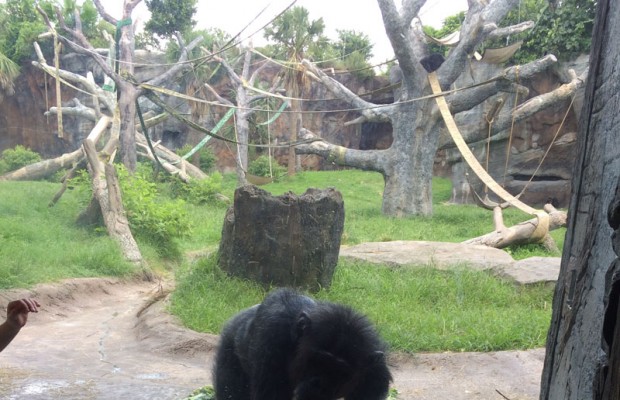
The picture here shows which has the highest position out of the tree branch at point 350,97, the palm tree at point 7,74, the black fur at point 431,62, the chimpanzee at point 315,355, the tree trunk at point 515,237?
the palm tree at point 7,74

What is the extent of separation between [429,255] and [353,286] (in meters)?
1.68

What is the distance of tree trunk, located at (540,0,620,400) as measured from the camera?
63.4 inches

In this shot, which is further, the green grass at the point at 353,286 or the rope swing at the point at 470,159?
the rope swing at the point at 470,159

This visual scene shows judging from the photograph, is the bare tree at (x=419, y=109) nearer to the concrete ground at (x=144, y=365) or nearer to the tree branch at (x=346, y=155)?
the tree branch at (x=346, y=155)

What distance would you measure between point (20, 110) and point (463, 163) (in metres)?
18.1

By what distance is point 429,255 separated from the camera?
842 cm

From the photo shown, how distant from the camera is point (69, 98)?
86.6 feet

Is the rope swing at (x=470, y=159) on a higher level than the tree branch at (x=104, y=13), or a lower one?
lower

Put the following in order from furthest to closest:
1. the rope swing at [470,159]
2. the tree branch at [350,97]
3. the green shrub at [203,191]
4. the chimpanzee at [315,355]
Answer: the tree branch at [350,97] → the green shrub at [203,191] → the rope swing at [470,159] → the chimpanzee at [315,355]

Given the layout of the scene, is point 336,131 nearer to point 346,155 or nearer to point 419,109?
point 346,155

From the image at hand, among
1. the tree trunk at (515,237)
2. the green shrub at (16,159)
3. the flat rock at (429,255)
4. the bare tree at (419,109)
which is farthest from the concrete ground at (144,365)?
the green shrub at (16,159)

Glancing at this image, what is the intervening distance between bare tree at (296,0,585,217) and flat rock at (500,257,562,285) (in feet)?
24.9

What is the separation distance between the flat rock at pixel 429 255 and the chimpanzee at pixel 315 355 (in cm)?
503

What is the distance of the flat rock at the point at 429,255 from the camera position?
8.00 meters
